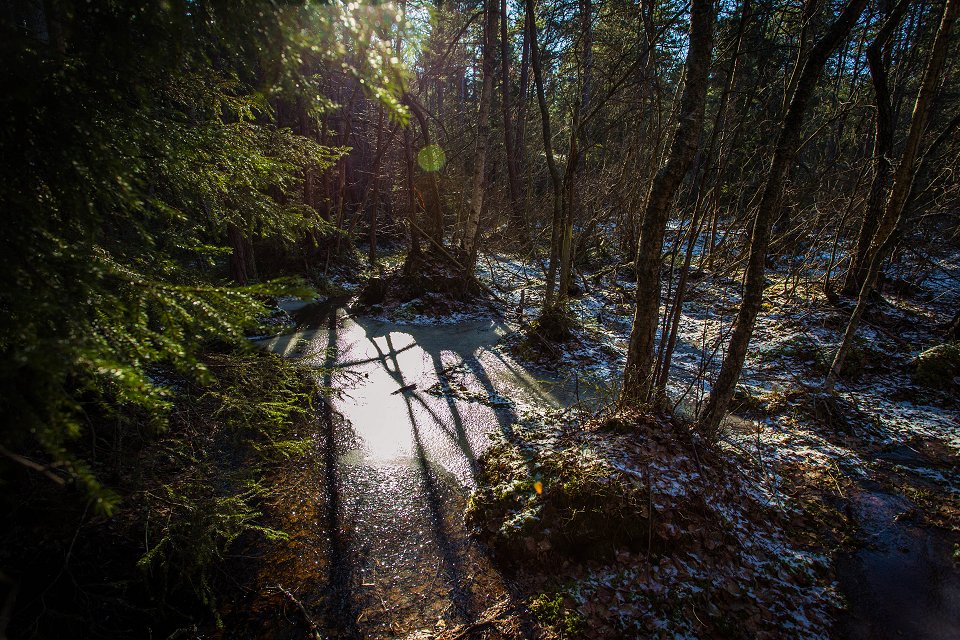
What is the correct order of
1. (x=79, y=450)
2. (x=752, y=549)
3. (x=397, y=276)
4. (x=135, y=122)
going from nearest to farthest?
(x=135, y=122)
(x=79, y=450)
(x=752, y=549)
(x=397, y=276)

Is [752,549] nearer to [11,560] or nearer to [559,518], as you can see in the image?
[559,518]

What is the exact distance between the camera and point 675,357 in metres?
8.20

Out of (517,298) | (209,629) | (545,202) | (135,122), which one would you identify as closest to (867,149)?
(545,202)

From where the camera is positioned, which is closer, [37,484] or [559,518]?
[37,484]

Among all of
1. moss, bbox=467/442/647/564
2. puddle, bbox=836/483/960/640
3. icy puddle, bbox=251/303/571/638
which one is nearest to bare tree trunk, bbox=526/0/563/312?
icy puddle, bbox=251/303/571/638

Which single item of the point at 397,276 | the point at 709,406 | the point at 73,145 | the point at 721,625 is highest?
the point at 73,145

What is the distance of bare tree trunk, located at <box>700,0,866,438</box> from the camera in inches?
128

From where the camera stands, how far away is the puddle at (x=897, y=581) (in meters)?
3.12

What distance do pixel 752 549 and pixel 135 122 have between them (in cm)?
550

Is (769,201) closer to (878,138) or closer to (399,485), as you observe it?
(399,485)

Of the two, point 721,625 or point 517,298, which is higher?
point 517,298

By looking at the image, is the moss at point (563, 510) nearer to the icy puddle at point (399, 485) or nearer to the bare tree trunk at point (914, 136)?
the icy puddle at point (399, 485)

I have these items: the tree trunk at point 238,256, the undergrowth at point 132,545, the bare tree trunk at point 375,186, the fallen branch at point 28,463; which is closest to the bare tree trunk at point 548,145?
the undergrowth at point 132,545

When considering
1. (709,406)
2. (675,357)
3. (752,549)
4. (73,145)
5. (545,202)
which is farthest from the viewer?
(545,202)
